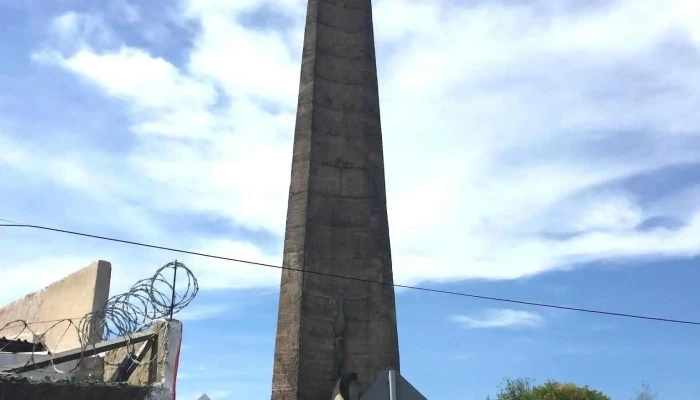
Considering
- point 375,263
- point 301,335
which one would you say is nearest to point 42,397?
point 301,335

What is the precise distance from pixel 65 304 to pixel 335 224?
454 cm

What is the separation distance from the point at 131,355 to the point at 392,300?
14.8 ft

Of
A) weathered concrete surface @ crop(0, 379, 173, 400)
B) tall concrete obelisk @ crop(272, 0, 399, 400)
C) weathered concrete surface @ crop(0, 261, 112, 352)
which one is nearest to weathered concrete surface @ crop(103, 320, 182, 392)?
weathered concrete surface @ crop(0, 379, 173, 400)

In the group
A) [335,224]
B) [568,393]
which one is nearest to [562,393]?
[568,393]

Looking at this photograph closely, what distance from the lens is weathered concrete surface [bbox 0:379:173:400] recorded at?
717cm

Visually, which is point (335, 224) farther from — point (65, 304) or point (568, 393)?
point (568, 393)

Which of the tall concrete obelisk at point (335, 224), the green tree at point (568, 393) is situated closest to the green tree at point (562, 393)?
the green tree at point (568, 393)

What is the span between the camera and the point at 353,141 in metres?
12.7

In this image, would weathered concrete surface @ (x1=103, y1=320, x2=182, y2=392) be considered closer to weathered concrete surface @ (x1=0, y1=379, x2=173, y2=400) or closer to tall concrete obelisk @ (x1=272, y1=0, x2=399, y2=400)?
weathered concrete surface @ (x1=0, y1=379, x2=173, y2=400)

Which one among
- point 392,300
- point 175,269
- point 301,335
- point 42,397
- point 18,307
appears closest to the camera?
point 42,397

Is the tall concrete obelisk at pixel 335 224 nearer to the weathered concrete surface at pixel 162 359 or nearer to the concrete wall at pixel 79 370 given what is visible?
the concrete wall at pixel 79 370

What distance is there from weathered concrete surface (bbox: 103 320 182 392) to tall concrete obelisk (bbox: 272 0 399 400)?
289cm

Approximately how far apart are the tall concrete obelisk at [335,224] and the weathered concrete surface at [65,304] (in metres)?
2.75

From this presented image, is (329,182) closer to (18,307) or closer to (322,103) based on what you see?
(322,103)
